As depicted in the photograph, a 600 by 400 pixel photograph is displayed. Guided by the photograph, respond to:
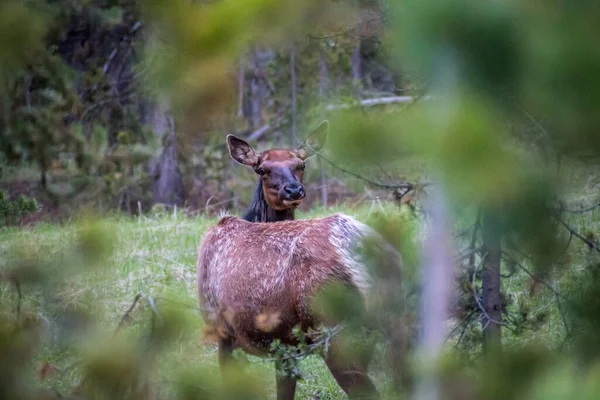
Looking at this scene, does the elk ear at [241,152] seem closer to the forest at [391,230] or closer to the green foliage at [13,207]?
the forest at [391,230]

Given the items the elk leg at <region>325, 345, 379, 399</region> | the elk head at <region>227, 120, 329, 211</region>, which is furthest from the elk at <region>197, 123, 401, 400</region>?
the elk head at <region>227, 120, 329, 211</region>

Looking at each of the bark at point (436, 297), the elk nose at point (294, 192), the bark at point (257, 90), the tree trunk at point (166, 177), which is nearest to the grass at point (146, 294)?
the bark at point (436, 297)

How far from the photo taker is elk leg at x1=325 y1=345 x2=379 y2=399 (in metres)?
4.84

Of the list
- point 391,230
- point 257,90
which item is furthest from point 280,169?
point 257,90

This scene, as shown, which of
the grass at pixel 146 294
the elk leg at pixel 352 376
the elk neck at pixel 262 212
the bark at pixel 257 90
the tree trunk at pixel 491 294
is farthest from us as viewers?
the bark at pixel 257 90

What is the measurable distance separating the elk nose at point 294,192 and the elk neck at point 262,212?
31 centimetres

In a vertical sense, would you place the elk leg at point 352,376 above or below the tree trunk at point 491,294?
below

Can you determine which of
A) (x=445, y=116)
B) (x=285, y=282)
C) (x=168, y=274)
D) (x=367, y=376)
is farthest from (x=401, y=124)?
(x=168, y=274)

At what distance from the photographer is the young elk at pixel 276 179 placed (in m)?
6.92

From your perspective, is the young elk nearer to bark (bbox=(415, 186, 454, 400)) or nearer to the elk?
the elk

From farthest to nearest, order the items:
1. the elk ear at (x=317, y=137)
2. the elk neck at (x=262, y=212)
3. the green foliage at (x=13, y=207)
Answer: the elk neck at (x=262, y=212) < the elk ear at (x=317, y=137) < the green foliage at (x=13, y=207)

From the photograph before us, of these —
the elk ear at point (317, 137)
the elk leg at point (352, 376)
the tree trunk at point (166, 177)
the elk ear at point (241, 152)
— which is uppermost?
the elk ear at point (317, 137)

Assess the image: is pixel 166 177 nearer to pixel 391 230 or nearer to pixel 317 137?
pixel 317 137

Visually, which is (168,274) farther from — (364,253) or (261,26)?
(261,26)
